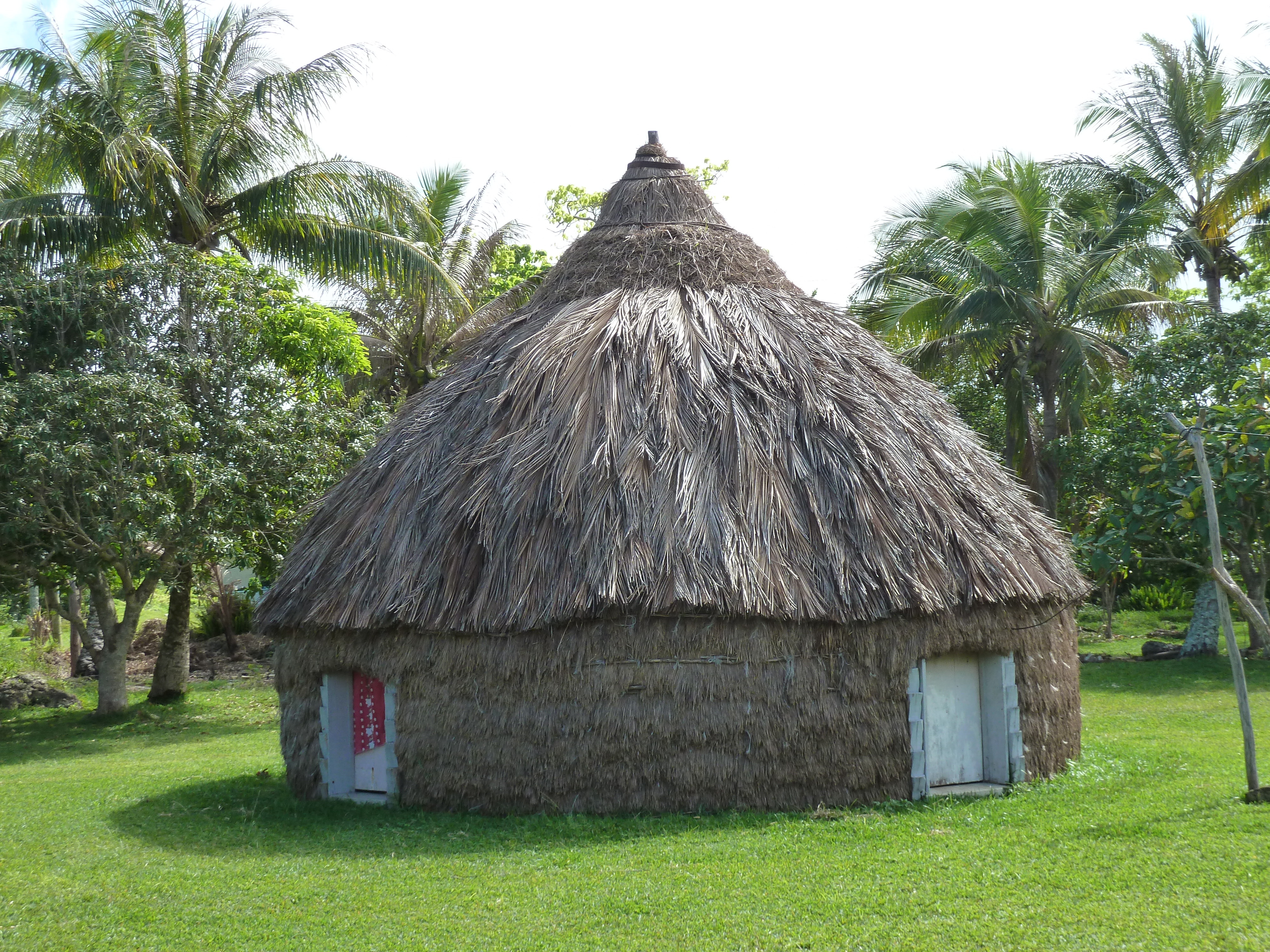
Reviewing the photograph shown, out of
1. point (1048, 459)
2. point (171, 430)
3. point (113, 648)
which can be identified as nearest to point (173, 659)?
point (113, 648)

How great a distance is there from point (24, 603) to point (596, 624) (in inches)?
571

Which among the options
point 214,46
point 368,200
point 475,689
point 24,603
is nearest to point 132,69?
point 214,46

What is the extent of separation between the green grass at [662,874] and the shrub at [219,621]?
15.5 meters

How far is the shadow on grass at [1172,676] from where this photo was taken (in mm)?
18375

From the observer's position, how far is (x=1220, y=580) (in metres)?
8.62

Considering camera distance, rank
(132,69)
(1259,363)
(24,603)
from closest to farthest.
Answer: (1259,363)
(132,69)
(24,603)

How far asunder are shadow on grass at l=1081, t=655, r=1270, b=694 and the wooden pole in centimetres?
992

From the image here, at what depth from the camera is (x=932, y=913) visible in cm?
682

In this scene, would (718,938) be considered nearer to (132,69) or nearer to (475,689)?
(475,689)

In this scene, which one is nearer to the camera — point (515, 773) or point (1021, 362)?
point (515, 773)

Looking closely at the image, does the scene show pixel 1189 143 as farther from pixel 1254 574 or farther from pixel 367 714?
pixel 367 714

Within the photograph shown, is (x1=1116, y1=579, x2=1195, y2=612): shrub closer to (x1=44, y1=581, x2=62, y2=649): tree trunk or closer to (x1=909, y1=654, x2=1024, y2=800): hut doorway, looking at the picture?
(x1=909, y1=654, x2=1024, y2=800): hut doorway

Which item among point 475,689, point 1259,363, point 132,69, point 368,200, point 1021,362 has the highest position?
point 132,69

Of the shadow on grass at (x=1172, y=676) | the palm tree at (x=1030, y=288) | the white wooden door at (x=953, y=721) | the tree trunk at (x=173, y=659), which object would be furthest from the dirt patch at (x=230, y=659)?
the white wooden door at (x=953, y=721)
